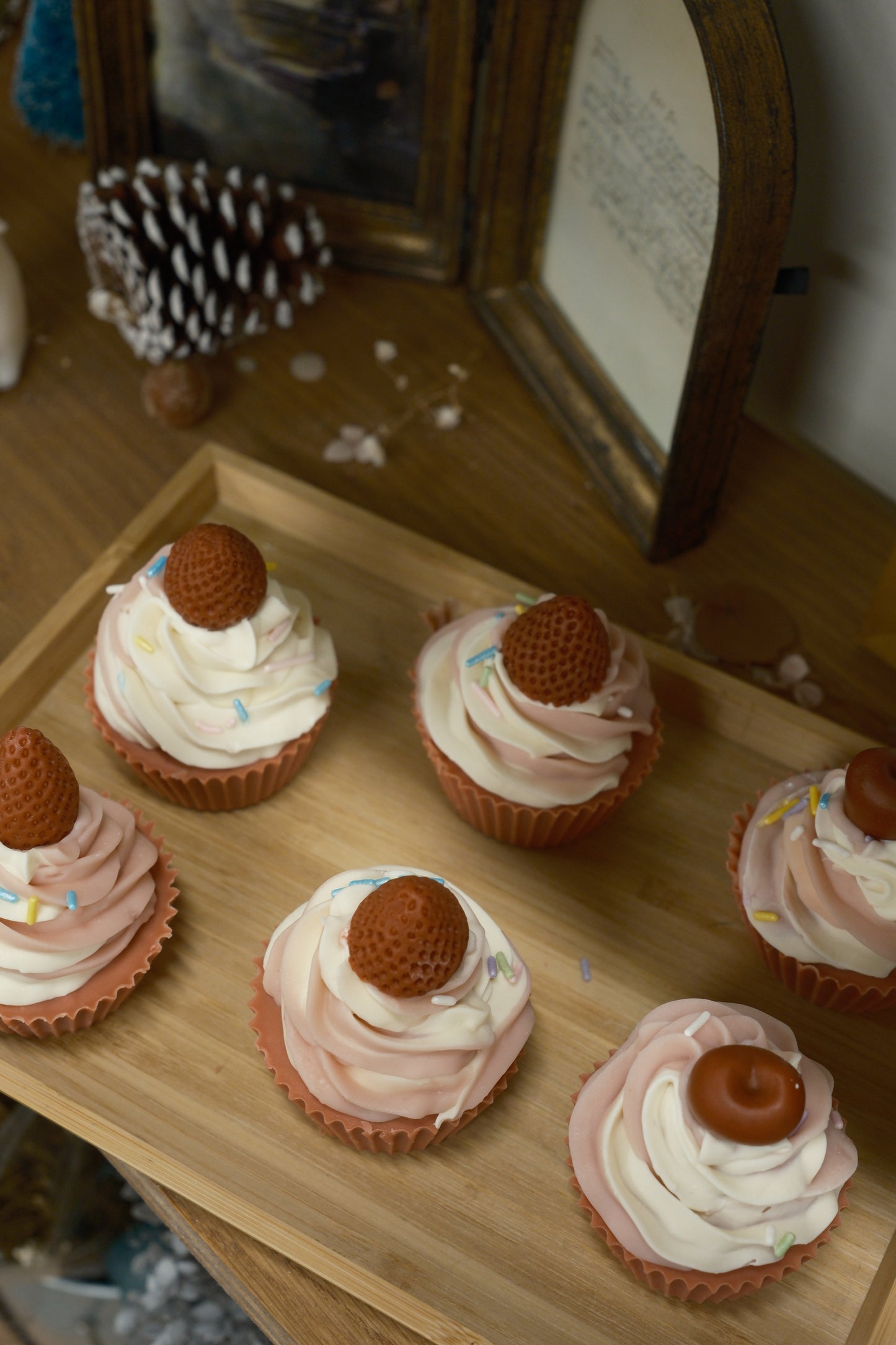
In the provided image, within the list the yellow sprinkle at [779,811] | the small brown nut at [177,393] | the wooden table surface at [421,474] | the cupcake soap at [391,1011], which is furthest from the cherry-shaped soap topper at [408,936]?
the small brown nut at [177,393]

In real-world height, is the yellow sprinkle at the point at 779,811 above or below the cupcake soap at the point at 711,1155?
above

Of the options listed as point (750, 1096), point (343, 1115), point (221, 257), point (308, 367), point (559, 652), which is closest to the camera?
point (750, 1096)

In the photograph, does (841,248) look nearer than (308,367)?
Yes

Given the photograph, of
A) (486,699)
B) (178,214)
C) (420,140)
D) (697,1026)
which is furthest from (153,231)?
(697,1026)

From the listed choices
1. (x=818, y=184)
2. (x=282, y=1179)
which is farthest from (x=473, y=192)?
(x=282, y=1179)

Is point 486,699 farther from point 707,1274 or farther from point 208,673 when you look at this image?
point 707,1274

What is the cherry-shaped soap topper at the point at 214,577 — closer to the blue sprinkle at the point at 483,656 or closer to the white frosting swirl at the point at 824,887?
the blue sprinkle at the point at 483,656

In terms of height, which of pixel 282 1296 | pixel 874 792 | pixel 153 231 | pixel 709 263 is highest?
pixel 709 263
